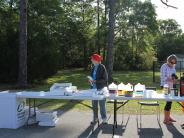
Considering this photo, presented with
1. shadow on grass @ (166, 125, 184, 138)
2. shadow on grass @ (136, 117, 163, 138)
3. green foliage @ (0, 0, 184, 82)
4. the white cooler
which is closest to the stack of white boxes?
the white cooler

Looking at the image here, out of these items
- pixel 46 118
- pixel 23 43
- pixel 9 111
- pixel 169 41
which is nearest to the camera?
pixel 9 111

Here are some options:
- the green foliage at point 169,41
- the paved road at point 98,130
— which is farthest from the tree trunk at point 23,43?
the green foliage at point 169,41

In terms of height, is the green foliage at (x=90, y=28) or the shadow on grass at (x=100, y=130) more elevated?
the green foliage at (x=90, y=28)

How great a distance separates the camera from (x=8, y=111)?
411 inches

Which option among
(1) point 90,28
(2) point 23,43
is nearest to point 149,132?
(2) point 23,43

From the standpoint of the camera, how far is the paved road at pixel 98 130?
9695 millimetres

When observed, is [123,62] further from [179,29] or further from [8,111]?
[179,29]

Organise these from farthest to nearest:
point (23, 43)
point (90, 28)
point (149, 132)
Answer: point (90, 28)
point (23, 43)
point (149, 132)

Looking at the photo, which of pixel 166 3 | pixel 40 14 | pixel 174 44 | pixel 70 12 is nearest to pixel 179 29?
pixel 174 44

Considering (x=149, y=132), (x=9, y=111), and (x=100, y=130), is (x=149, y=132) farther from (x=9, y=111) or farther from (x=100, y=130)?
(x=9, y=111)

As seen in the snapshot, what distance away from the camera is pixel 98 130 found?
1024 cm

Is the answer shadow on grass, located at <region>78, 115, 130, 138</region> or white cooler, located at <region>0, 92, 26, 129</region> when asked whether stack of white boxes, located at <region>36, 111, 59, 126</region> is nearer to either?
white cooler, located at <region>0, 92, 26, 129</region>

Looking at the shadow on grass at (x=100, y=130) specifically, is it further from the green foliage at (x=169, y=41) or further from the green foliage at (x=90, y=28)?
the green foliage at (x=169, y=41)

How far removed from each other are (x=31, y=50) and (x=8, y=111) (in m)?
14.3
